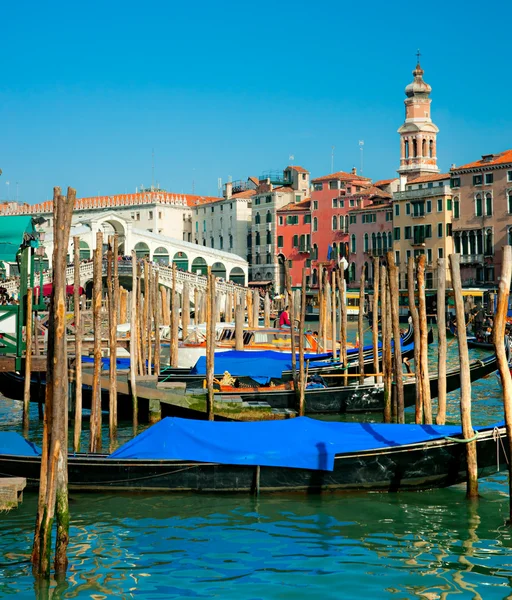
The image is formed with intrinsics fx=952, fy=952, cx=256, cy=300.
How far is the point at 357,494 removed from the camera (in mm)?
9164

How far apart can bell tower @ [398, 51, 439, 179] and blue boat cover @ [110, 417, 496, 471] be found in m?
45.6

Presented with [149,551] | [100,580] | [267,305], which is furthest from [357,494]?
[267,305]

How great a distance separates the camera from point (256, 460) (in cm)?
892

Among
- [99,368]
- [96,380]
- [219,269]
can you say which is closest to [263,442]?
[96,380]

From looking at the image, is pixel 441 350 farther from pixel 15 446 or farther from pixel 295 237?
pixel 295 237

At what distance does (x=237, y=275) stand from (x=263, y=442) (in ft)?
136

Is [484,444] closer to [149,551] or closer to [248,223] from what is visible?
[149,551]

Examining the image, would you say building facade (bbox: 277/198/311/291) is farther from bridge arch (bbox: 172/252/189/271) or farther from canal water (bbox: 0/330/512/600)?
canal water (bbox: 0/330/512/600)

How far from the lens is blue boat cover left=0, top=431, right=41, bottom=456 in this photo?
→ 905cm

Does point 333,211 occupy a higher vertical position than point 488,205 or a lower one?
higher

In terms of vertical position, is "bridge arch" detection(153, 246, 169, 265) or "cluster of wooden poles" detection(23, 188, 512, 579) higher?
"bridge arch" detection(153, 246, 169, 265)

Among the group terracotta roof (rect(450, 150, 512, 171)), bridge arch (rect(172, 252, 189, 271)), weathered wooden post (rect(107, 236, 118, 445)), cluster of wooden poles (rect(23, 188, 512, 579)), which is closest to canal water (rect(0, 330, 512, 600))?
cluster of wooden poles (rect(23, 188, 512, 579))

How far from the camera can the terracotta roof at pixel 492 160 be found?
42938 millimetres

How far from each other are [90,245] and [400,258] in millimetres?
15824
